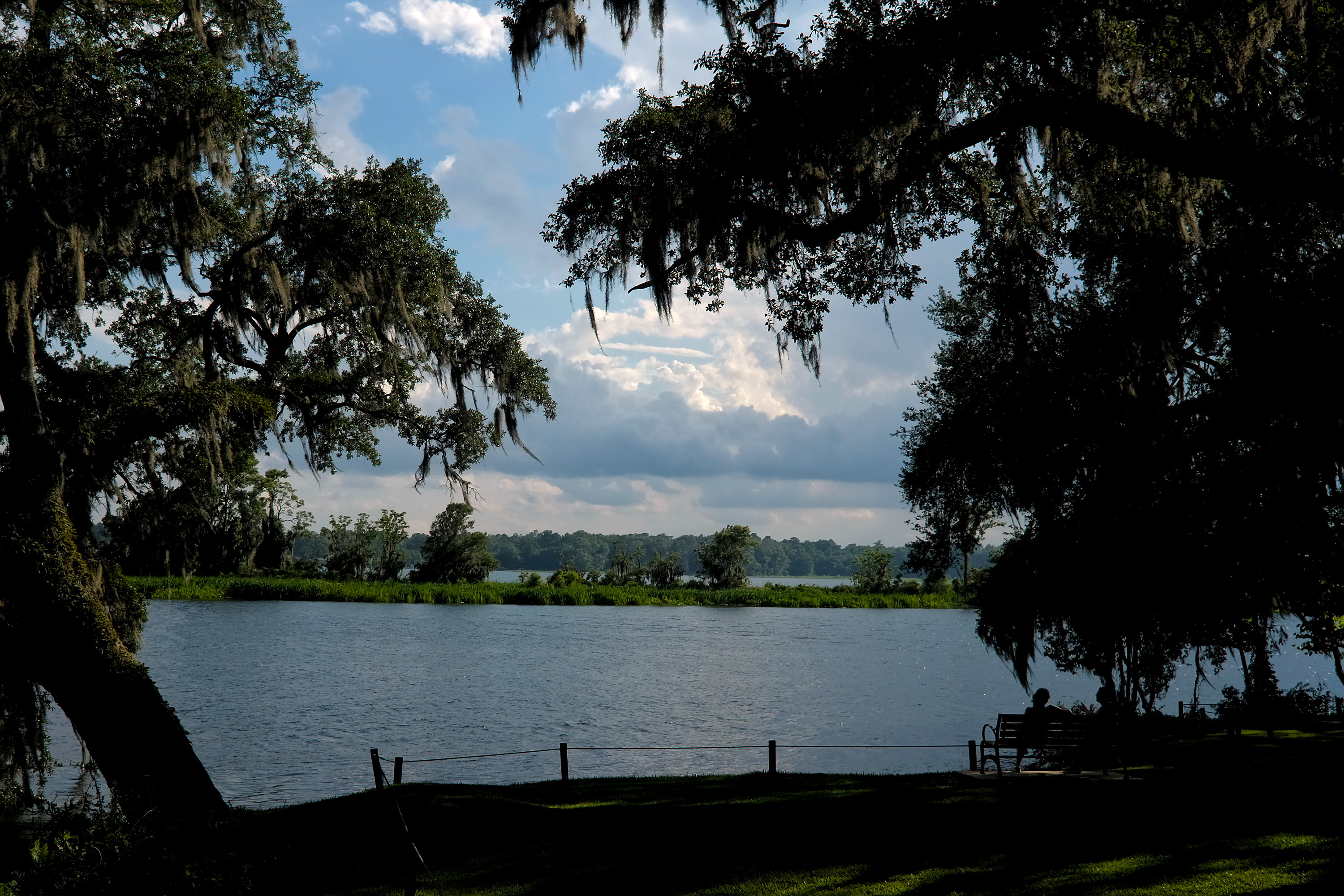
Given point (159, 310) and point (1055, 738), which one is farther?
point (159, 310)

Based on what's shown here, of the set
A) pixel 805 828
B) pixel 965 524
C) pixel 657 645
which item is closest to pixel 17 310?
pixel 805 828

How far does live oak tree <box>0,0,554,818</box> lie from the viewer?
1175 cm

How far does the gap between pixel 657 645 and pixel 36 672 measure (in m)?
39.6

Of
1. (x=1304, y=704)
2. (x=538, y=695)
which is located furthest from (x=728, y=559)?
(x=1304, y=704)

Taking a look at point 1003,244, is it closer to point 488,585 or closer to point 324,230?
point 324,230

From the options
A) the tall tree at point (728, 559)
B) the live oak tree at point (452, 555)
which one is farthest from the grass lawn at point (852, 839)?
the tall tree at point (728, 559)

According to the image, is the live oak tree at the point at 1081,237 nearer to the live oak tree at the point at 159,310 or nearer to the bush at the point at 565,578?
the live oak tree at the point at 159,310

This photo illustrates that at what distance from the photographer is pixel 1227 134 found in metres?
9.62

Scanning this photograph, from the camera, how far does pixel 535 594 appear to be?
8462 cm

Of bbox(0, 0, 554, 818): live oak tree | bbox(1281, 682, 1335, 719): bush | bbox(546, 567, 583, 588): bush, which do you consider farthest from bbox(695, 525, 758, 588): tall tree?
bbox(0, 0, 554, 818): live oak tree

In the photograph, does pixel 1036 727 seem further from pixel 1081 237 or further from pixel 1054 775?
pixel 1081 237

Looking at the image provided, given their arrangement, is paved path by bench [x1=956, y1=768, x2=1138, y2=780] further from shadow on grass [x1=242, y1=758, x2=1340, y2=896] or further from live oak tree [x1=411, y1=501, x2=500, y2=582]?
live oak tree [x1=411, y1=501, x2=500, y2=582]

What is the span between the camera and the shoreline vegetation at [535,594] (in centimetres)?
7175

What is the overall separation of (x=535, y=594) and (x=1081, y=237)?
75496 millimetres
